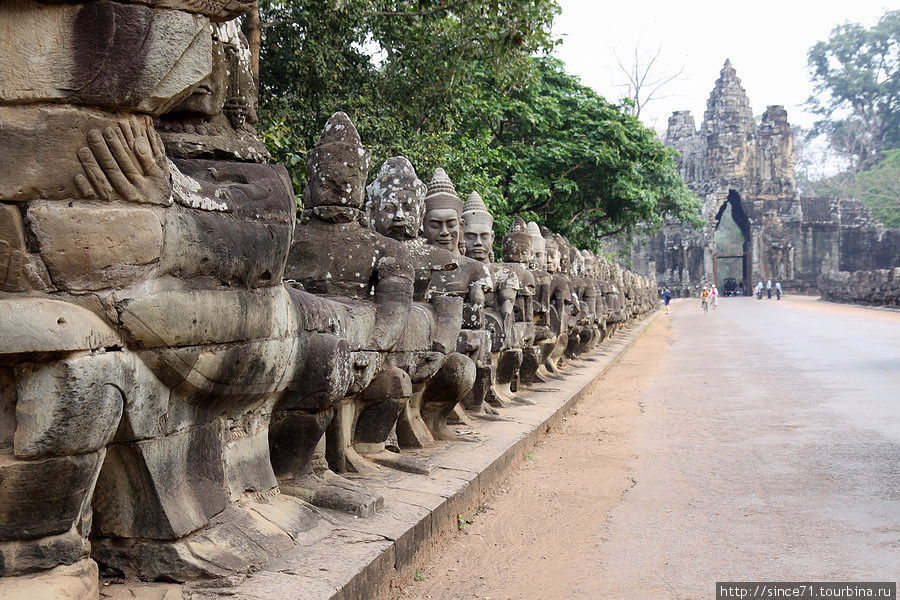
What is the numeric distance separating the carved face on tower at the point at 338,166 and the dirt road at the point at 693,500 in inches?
76.4

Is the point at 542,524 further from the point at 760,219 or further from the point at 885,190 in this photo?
the point at 885,190

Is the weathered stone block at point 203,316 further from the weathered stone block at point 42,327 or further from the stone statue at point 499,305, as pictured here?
the stone statue at point 499,305

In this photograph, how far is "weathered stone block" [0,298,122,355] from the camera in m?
2.36

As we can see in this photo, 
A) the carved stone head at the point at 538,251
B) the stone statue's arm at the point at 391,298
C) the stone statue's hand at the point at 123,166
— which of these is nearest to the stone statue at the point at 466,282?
the stone statue's arm at the point at 391,298

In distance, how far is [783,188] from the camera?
53.7 meters

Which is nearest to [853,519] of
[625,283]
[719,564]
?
[719,564]

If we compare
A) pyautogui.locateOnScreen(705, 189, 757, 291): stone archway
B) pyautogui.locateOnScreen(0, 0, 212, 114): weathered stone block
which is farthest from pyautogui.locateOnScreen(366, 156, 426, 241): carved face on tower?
pyautogui.locateOnScreen(705, 189, 757, 291): stone archway

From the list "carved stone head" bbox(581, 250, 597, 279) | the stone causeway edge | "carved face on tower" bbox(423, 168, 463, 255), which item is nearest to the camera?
the stone causeway edge

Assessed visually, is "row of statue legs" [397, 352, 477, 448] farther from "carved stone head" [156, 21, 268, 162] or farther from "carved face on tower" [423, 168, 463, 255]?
"carved stone head" [156, 21, 268, 162]

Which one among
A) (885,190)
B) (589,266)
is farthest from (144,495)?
(885,190)

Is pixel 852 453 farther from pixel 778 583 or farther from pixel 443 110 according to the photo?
pixel 443 110

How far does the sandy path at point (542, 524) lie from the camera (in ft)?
12.5

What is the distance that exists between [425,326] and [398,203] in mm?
886

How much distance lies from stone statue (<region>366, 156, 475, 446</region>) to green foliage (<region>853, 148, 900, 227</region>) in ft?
178
